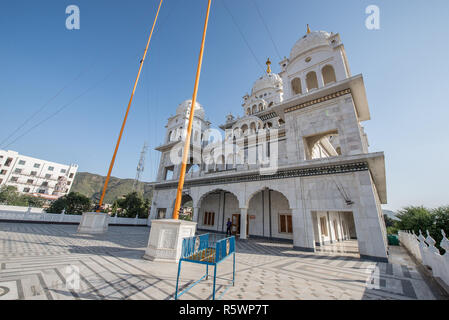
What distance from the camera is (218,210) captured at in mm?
18312

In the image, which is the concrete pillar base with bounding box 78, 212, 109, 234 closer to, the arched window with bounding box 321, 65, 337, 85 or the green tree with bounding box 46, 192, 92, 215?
the green tree with bounding box 46, 192, 92, 215

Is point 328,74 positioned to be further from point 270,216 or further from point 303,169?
point 270,216

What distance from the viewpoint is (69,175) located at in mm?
56906

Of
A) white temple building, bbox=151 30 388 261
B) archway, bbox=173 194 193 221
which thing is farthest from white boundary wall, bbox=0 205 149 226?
archway, bbox=173 194 193 221

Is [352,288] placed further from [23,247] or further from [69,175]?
[69,175]

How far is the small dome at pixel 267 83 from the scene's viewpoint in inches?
956

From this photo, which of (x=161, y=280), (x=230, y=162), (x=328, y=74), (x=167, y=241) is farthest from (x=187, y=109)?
(x=161, y=280)

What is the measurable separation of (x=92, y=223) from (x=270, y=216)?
1256 cm

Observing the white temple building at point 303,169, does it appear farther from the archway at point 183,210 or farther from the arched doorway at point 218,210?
the archway at point 183,210

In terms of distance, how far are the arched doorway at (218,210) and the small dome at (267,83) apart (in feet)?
50.9

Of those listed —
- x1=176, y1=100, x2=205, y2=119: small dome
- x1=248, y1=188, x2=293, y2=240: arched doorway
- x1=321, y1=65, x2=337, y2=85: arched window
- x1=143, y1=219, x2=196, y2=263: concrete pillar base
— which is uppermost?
x1=176, y1=100, x2=205, y2=119: small dome

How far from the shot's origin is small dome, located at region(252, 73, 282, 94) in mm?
24281

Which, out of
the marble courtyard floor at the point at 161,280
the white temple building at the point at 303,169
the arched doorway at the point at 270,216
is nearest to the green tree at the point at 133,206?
the white temple building at the point at 303,169

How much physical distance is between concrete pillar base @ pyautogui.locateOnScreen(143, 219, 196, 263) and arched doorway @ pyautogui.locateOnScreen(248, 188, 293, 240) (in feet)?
29.9
